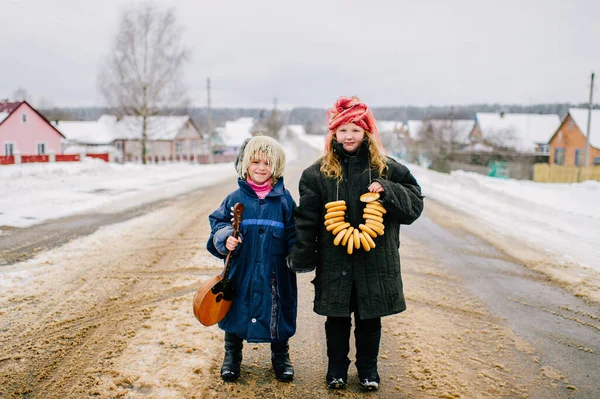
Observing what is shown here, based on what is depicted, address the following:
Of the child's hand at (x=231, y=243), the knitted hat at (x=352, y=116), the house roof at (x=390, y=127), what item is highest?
the house roof at (x=390, y=127)

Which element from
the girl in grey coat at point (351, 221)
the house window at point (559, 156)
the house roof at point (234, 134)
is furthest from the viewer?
the house roof at point (234, 134)

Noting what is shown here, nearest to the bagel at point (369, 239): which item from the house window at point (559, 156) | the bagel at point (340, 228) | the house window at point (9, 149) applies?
the bagel at point (340, 228)

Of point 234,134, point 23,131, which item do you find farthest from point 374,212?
point 234,134

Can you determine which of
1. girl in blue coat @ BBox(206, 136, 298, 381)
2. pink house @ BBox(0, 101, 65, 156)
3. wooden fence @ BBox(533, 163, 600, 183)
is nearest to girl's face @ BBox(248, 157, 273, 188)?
girl in blue coat @ BBox(206, 136, 298, 381)

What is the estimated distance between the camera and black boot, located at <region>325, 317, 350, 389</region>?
10.3 ft

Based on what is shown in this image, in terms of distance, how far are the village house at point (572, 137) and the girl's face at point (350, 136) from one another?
43.7 meters

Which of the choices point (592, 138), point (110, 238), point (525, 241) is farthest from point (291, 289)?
point (592, 138)

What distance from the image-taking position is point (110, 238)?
7.71m

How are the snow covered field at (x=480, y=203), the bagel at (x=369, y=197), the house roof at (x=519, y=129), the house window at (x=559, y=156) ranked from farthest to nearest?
the house roof at (x=519, y=129)
the house window at (x=559, y=156)
the snow covered field at (x=480, y=203)
the bagel at (x=369, y=197)

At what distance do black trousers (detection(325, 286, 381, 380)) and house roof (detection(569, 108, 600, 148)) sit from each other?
42.6 meters

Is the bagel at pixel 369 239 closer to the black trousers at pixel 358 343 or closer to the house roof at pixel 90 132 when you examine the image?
the black trousers at pixel 358 343

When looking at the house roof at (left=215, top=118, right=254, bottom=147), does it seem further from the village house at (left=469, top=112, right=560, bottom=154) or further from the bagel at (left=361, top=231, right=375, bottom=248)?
the bagel at (left=361, top=231, right=375, bottom=248)

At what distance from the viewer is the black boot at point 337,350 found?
313 cm

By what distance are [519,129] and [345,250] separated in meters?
55.4
